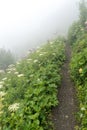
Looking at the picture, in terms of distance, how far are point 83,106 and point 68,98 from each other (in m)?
1.54

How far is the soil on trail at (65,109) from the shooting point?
34.2ft

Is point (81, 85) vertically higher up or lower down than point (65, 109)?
higher up

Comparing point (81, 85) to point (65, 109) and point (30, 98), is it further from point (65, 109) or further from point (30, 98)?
point (30, 98)

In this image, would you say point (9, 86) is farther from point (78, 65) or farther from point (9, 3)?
point (9, 3)

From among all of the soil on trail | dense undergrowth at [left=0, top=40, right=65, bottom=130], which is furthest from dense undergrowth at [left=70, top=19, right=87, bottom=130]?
dense undergrowth at [left=0, top=40, right=65, bottom=130]

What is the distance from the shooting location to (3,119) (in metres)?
11.0

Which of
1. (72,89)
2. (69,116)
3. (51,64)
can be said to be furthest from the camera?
(51,64)

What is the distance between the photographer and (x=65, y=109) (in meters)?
11.4

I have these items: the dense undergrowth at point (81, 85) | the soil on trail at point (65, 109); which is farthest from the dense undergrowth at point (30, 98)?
the dense undergrowth at point (81, 85)

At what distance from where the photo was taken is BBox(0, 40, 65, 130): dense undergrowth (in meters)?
10.3

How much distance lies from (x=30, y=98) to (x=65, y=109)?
1.56 meters

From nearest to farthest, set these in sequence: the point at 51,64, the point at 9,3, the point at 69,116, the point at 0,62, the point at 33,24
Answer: the point at 69,116 < the point at 51,64 < the point at 0,62 < the point at 33,24 < the point at 9,3

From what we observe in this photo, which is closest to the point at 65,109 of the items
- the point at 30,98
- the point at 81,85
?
the point at 30,98

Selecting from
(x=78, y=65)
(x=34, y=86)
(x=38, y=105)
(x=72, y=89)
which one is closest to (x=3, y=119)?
(x=38, y=105)
